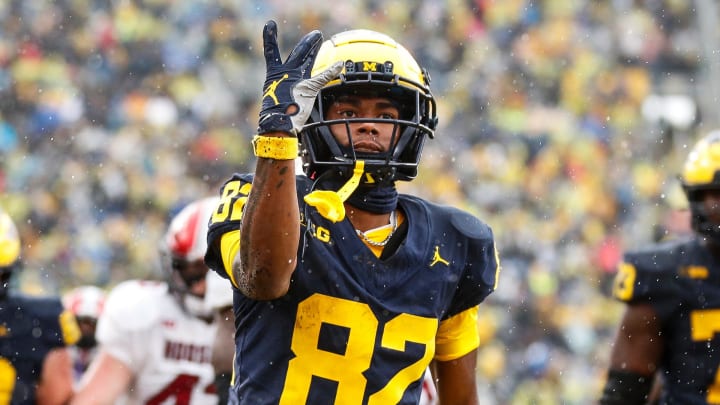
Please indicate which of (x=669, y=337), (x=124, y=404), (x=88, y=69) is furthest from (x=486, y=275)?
(x=88, y=69)

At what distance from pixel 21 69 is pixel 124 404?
7.09m

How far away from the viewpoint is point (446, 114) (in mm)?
12016

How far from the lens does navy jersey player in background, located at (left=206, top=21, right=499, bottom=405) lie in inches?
88.2

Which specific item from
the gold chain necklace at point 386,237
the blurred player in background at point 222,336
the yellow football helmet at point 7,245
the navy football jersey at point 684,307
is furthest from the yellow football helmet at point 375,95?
the yellow football helmet at point 7,245

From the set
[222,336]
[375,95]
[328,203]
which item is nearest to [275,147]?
[328,203]

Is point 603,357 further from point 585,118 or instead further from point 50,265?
point 50,265

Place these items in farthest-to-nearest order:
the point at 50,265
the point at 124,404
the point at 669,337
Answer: the point at 50,265 < the point at 124,404 < the point at 669,337

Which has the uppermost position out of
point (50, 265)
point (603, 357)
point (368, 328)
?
point (368, 328)

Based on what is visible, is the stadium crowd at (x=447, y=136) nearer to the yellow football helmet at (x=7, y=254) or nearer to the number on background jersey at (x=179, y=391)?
the number on background jersey at (x=179, y=391)

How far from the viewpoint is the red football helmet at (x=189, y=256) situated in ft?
15.4

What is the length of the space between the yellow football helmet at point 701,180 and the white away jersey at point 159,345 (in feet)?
6.64

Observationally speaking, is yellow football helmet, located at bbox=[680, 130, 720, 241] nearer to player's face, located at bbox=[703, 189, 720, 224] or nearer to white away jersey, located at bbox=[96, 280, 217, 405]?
player's face, located at bbox=[703, 189, 720, 224]

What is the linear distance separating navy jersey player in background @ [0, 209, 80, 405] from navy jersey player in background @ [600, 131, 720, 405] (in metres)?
2.03

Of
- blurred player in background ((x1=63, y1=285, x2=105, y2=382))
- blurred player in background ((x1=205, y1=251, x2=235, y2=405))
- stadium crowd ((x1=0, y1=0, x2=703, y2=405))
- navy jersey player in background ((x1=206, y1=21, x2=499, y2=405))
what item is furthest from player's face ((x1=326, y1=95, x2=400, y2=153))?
stadium crowd ((x1=0, y1=0, x2=703, y2=405))
